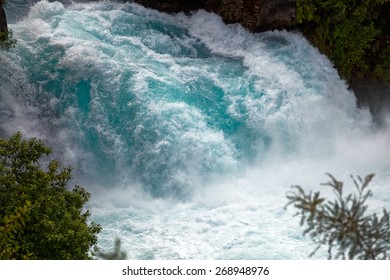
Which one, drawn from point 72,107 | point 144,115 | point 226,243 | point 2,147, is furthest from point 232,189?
point 2,147

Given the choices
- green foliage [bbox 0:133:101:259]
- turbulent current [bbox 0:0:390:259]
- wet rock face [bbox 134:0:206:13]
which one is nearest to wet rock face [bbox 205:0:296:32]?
turbulent current [bbox 0:0:390:259]

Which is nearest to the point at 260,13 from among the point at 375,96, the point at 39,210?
the point at 375,96

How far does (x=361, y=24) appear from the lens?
1420 cm

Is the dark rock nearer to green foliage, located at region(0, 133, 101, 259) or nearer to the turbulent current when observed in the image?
the turbulent current

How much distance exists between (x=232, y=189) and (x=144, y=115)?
236 centimetres

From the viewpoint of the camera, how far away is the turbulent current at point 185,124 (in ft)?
34.7

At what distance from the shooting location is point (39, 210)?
7273 mm

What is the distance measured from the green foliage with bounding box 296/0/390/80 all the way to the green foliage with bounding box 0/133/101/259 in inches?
329

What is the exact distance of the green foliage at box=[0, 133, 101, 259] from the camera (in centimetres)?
698

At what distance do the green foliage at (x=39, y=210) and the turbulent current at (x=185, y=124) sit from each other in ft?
8.18

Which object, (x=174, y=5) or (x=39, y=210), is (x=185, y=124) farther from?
(x=39, y=210)

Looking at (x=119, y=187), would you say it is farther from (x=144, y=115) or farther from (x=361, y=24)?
(x=361, y=24)

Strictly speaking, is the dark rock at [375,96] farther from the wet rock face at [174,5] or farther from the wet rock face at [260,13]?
the wet rock face at [174,5]

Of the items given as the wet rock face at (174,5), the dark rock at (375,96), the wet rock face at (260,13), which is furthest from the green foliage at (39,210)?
the dark rock at (375,96)
